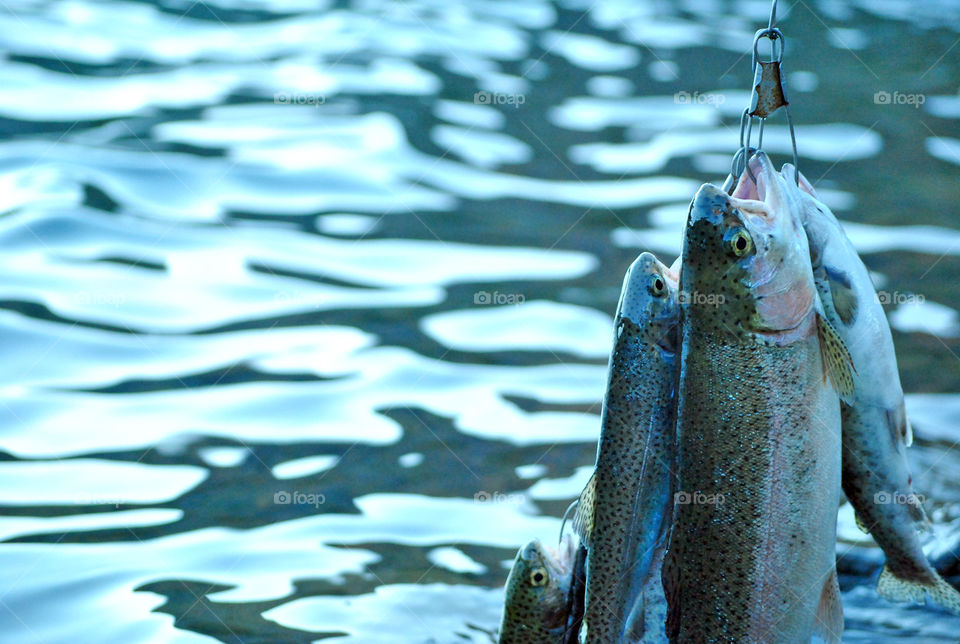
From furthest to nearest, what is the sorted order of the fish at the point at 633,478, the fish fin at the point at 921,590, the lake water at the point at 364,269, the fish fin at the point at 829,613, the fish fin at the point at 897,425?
the lake water at the point at 364,269 < the fish fin at the point at 921,590 < the fish fin at the point at 897,425 < the fish at the point at 633,478 < the fish fin at the point at 829,613

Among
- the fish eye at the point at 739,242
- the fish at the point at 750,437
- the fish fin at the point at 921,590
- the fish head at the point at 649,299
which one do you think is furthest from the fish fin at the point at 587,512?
the fish fin at the point at 921,590

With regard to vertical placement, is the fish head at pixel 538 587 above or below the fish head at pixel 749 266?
below

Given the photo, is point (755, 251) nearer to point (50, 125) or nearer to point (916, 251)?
point (916, 251)

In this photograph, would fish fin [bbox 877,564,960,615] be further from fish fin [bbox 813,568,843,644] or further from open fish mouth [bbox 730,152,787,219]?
open fish mouth [bbox 730,152,787,219]

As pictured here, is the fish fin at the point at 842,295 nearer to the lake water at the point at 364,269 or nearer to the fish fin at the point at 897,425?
the fish fin at the point at 897,425

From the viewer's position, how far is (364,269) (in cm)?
1025

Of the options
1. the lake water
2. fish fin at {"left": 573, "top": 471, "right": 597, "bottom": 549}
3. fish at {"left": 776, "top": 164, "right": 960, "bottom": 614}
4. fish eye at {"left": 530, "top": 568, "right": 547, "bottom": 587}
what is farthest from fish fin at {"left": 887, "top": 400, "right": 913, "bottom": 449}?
the lake water

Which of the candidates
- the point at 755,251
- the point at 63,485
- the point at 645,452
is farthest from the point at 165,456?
the point at 755,251

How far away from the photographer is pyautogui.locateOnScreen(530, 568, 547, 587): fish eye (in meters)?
4.33

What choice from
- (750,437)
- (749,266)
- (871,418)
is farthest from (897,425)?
(749,266)

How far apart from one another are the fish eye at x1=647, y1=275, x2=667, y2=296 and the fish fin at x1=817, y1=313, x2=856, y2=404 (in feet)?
1.81

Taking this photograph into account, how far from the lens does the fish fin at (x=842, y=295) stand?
3879 mm

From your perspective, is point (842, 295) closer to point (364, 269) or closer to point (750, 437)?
point (750, 437)

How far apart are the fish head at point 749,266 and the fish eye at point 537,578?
4.21ft
